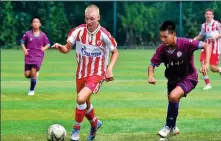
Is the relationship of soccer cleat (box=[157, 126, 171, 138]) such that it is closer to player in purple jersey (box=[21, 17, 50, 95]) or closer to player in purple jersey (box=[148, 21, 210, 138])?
player in purple jersey (box=[148, 21, 210, 138])

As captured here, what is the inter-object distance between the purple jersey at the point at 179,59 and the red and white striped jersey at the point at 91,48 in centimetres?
76

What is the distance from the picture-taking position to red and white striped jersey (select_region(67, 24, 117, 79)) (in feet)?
31.7

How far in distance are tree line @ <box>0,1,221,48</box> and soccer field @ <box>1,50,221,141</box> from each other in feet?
65.5

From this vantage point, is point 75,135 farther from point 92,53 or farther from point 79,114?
point 92,53

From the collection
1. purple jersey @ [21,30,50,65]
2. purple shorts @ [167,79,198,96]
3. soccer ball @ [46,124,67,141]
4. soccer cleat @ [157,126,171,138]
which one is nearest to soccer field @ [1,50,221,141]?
soccer cleat @ [157,126,171,138]

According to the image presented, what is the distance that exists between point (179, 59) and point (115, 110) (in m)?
3.57

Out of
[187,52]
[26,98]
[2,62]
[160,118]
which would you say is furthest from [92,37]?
[2,62]

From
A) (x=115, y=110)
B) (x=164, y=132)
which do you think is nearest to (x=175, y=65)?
(x=164, y=132)

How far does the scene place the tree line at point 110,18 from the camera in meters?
40.8

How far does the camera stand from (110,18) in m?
41.8

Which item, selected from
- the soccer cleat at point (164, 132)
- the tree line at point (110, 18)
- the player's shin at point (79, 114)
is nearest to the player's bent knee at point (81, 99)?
the player's shin at point (79, 114)

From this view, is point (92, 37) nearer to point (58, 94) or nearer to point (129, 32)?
point (58, 94)

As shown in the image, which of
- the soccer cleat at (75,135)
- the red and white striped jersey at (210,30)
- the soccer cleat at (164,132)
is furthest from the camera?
the red and white striped jersey at (210,30)

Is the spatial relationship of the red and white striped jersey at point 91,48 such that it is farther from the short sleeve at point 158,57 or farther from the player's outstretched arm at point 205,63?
the player's outstretched arm at point 205,63
